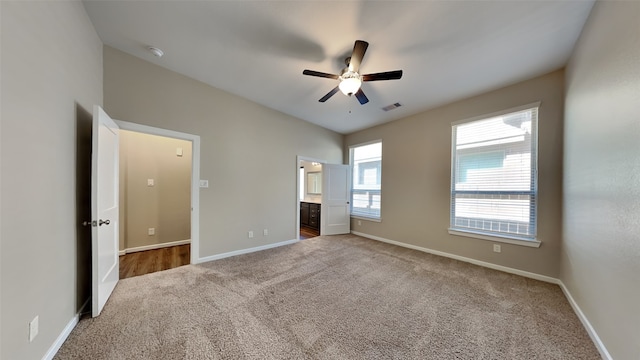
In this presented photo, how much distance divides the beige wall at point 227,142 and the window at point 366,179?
1342mm

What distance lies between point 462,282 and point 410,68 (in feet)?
9.33

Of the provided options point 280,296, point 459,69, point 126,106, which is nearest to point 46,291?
point 280,296

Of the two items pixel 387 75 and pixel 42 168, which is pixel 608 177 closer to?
pixel 387 75

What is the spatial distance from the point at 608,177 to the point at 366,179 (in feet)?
12.7

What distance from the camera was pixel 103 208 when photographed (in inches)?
81.6

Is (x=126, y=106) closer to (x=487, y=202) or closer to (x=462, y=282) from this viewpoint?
(x=462, y=282)

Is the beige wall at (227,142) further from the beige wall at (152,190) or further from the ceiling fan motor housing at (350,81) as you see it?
the ceiling fan motor housing at (350,81)

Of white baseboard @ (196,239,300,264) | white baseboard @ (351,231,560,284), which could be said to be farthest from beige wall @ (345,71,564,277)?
white baseboard @ (196,239,300,264)

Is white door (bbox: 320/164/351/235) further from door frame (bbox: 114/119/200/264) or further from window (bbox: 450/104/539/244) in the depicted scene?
door frame (bbox: 114/119/200/264)

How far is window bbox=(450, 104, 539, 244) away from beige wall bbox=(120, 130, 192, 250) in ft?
17.3

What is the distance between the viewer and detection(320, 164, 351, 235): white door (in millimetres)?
5230

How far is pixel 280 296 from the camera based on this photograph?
7.68ft

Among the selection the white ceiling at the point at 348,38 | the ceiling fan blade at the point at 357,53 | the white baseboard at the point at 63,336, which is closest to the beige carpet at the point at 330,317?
the white baseboard at the point at 63,336

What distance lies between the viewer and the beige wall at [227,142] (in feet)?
8.99
